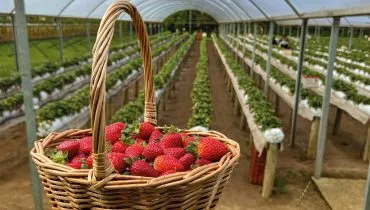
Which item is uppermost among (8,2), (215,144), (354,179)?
(8,2)

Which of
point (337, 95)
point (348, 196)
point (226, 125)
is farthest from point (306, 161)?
point (226, 125)

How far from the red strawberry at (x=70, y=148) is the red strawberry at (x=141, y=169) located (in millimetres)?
278

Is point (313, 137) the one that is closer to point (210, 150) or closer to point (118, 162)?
point (210, 150)

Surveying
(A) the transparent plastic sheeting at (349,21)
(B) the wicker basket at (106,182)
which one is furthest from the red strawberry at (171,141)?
(A) the transparent plastic sheeting at (349,21)

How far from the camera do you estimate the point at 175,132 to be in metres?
1.45

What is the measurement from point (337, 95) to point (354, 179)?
1937 millimetres

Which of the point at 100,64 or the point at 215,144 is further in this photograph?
the point at 215,144

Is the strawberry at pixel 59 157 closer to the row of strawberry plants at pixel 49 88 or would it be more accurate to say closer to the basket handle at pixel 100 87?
the basket handle at pixel 100 87

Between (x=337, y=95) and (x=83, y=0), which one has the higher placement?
(x=83, y=0)

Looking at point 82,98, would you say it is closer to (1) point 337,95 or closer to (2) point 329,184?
(2) point 329,184

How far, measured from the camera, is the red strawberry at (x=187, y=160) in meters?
1.20

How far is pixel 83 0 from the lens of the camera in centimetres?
1000

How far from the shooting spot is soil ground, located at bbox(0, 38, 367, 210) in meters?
4.39

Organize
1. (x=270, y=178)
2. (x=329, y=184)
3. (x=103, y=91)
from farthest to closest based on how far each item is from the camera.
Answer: (x=329, y=184)
(x=270, y=178)
(x=103, y=91)
